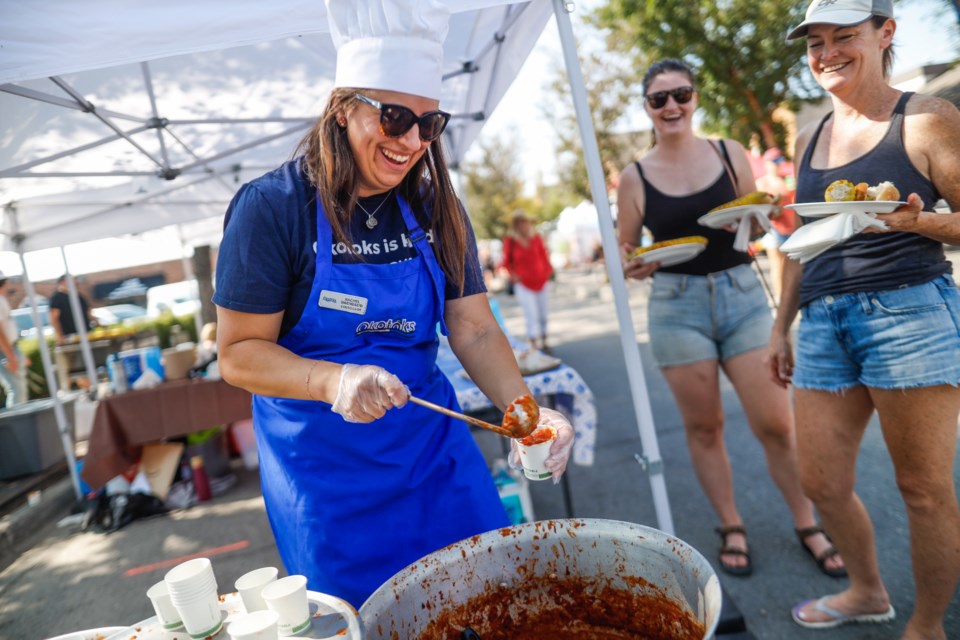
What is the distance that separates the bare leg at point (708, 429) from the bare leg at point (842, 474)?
54cm

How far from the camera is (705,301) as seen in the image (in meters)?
2.66

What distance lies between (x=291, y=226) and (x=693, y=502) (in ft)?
10.3

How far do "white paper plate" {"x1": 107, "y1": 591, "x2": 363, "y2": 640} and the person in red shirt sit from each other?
758 cm

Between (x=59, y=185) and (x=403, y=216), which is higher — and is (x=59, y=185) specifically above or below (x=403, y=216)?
above

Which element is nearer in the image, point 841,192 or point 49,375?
point 841,192

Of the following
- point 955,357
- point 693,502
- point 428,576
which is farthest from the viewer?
point 693,502

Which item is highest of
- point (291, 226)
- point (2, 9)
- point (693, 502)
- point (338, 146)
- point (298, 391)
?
point (2, 9)

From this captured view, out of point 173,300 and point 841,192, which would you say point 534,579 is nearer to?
point 841,192

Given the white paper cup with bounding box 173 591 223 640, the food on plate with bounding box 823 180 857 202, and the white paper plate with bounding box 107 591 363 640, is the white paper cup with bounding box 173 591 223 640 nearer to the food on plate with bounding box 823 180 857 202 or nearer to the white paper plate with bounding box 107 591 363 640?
the white paper plate with bounding box 107 591 363 640

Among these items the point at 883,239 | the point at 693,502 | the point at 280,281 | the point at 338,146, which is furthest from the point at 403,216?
the point at 693,502

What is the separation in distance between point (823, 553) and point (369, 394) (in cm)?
254

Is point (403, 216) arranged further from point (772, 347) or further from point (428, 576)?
point (772, 347)

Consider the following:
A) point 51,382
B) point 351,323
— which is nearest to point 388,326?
point 351,323

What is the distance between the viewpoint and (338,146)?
1.46 m
